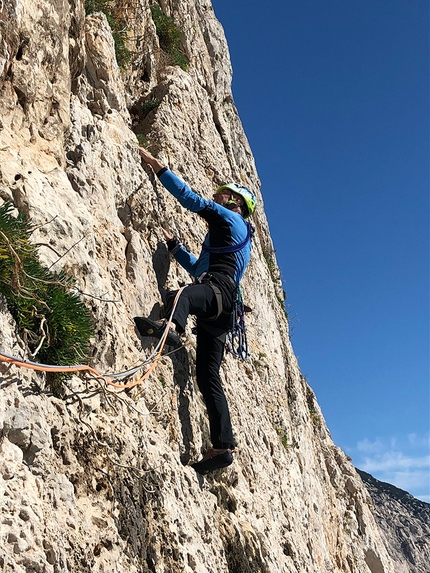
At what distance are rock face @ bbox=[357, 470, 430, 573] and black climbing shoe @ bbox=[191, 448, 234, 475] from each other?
49642mm

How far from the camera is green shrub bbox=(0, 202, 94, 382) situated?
3.05 m

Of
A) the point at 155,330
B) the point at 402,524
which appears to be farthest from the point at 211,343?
the point at 402,524

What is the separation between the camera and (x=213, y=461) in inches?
193

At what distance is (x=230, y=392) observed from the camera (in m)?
6.76

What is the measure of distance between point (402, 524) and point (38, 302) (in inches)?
2356

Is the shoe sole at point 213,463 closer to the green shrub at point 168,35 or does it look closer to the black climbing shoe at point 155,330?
the black climbing shoe at point 155,330

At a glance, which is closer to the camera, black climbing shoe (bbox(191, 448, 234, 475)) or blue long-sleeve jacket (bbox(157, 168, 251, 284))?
black climbing shoe (bbox(191, 448, 234, 475))

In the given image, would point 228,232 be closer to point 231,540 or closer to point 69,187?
point 69,187

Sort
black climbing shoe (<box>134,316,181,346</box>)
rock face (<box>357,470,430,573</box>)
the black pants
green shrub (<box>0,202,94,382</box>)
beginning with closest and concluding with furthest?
green shrub (<box>0,202,94,382</box>) → black climbing shoe (<box>134,316,181,346</box>) → the black pants → rock face (<box>357,470,430,573</box>)

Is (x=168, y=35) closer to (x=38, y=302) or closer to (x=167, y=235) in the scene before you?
(x=167, y=235)

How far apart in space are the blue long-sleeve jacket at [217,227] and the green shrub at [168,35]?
5.29 meters

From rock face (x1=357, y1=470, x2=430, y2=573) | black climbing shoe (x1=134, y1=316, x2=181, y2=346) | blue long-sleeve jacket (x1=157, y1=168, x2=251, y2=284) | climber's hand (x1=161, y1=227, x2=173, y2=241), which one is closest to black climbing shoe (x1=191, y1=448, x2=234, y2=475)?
black climbing shoe (x1=134, y1=316, x2=181, y2=346)

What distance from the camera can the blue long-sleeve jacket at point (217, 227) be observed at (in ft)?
18.0

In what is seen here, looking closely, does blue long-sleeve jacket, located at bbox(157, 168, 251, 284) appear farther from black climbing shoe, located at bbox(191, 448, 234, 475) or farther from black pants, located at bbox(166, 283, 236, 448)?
black climbing shoe, located at bbox(191, 448, 234, 475)
